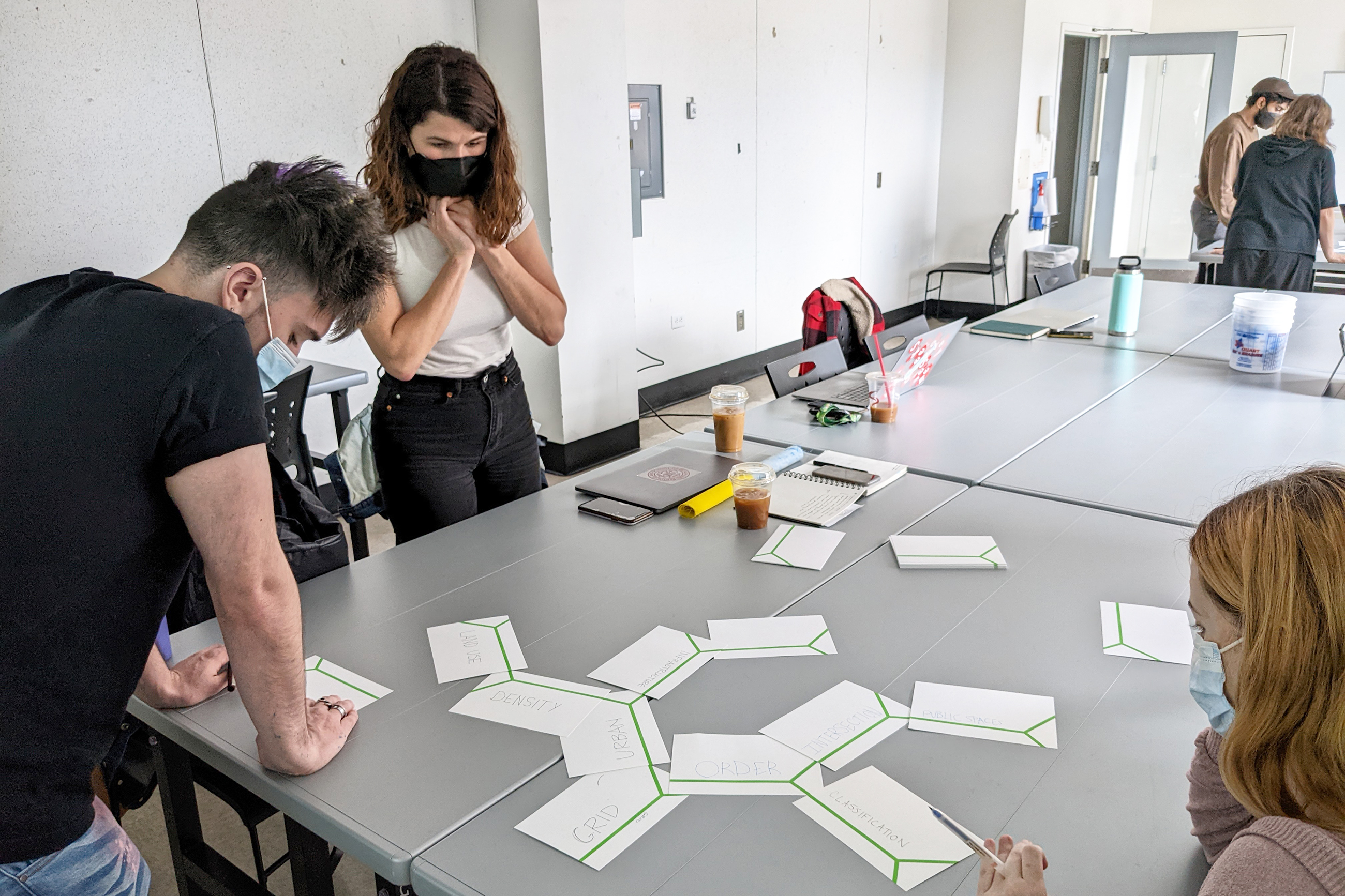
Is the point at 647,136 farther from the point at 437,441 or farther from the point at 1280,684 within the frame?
the point at 1280,684

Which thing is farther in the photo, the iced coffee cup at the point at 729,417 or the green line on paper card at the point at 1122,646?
the iced coffee cup at the point at 729,417

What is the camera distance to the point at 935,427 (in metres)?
2.57

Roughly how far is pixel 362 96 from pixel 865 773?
342 centimetres

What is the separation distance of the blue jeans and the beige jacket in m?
6.02

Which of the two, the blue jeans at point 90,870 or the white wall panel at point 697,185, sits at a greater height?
the white wall panel at point 697,185

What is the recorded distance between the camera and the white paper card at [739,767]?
3.91 feet

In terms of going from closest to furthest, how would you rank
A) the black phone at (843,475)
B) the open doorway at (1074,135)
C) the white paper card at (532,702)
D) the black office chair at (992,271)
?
the white paper card at (532,702) → the black phone at (843,475) → the black office chair at (992,271) → the open doorway at (1074,135)

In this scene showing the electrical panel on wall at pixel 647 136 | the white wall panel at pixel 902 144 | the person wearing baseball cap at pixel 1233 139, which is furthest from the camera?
the white wall panel at pixel 902 144

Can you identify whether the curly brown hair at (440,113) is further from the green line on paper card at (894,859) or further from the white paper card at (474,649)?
the green line on paper card at (894,859)

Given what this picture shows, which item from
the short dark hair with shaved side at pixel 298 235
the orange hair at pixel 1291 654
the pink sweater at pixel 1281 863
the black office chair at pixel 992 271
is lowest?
the black office chair at pixel 992 271

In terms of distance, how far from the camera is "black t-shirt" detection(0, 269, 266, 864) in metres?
0.96

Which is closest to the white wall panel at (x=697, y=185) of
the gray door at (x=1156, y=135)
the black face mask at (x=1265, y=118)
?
the black face mask at (x=1265, y=118)

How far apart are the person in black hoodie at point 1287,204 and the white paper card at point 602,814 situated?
15.7 feet

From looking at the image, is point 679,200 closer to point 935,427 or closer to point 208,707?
point 935,427
